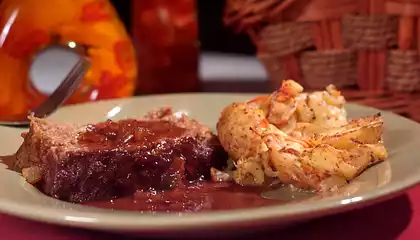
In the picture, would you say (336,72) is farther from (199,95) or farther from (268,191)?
(268,191)

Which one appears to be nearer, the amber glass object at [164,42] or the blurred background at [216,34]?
the amber glass object at [164,42]

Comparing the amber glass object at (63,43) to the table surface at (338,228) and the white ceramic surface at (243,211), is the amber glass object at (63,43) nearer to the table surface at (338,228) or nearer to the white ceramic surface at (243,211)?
the white ceramic surface at (243,211)

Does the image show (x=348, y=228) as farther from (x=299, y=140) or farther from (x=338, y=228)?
(x=299, y=140)

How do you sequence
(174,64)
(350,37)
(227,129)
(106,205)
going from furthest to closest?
(174,64), (350,37), (227,129), (106,205)

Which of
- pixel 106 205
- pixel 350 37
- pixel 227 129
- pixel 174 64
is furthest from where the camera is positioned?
pixel 174 64

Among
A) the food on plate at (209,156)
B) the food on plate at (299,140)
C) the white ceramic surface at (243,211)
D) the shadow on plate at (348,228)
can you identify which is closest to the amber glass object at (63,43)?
the white ceramic surface at (243,211)

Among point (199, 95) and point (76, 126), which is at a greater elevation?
point (76, 126)

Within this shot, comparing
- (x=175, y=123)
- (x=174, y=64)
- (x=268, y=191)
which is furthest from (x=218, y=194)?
(x=174, y=64)
